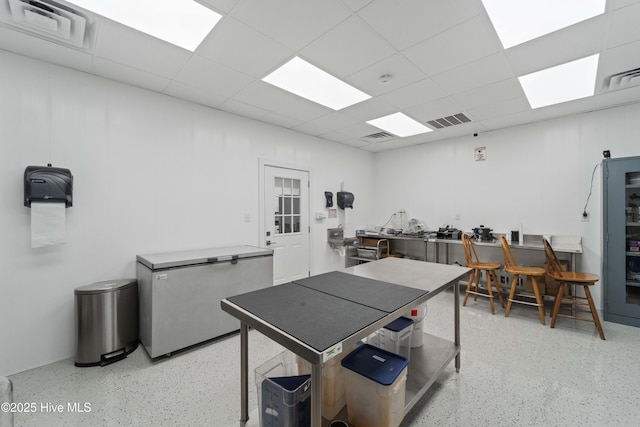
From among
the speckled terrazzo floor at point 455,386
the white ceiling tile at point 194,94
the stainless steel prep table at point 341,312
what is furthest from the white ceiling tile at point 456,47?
the speckled terrazzo floor at point 455,386

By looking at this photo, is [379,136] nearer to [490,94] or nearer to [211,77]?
[490,94]

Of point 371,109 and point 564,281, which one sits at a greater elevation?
point 371,109

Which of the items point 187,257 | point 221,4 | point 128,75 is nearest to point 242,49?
point 221,4

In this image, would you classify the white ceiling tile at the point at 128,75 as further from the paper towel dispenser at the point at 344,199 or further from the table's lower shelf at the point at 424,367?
the paper towel dispenser at the point at 344,199

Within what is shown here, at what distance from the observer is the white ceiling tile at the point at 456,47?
6.68 ft

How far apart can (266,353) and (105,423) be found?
4.15 feet

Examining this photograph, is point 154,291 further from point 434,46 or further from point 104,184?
point 434,46

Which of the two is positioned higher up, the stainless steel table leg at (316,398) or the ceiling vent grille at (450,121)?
the ceiling vent grille at (450,121)

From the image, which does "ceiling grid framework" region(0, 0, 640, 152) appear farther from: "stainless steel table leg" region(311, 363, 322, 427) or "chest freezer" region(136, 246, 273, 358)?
"stainless steel table leg" region(311, 363, 322, 427)

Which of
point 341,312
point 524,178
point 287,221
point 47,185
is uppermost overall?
point 524,178

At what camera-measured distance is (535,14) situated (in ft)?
6.22

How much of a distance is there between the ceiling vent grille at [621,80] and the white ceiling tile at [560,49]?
785mm

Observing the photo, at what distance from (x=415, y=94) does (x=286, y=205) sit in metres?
2.49

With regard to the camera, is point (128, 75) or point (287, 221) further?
point (287, 221)
